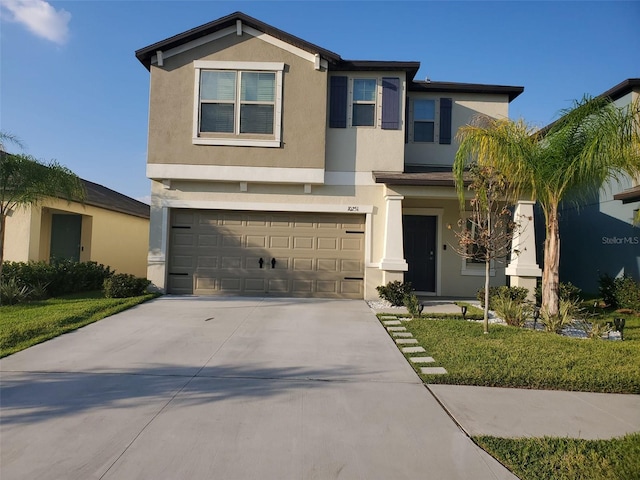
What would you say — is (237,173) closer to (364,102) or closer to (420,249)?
(364,102)

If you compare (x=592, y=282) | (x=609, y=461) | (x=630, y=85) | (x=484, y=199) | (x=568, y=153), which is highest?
(x=630, y=85)

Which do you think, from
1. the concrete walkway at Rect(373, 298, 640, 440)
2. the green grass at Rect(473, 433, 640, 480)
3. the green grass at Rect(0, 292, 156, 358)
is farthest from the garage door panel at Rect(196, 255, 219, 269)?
the green grass at Rect(473, 433, 640, 480)

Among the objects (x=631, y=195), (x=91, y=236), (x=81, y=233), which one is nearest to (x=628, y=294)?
(x=631, y=195)

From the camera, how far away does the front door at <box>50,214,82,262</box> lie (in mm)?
16375

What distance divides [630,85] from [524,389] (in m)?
10.7

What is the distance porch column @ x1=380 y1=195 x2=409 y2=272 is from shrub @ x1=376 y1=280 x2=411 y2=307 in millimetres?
447

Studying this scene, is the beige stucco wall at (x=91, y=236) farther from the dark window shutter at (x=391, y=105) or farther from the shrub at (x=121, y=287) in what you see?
the dark window shutter at (x=391, y=105)

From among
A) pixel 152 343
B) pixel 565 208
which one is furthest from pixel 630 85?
pixel 152 343

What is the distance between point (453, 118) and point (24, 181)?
11472mm

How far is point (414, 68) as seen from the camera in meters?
12.1

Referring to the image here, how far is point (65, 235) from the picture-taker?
647 inches

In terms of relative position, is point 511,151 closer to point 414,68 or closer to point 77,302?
point 414,68

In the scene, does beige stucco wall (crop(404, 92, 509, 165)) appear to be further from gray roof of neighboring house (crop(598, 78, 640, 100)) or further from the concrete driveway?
the concrete driveway

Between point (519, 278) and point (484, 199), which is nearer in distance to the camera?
point (484, 199)
